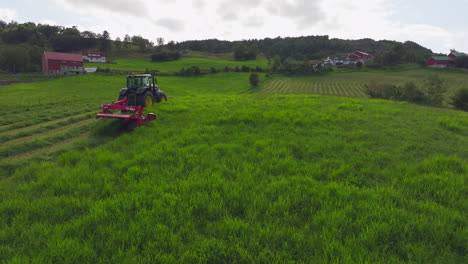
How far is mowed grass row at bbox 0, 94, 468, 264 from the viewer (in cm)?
281

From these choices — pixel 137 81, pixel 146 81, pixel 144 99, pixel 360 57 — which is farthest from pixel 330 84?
pixel 360 57

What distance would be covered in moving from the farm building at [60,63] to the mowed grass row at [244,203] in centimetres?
7251

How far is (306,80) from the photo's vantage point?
64625mm

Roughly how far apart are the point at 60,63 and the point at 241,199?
7763 centimetres

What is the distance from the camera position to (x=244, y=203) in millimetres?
3707

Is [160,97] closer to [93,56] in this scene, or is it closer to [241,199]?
[241,199]

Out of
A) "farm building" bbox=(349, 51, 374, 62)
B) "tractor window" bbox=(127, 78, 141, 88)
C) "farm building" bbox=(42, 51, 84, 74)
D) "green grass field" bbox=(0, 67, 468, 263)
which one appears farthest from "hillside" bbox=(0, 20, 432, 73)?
"green grass field" bbox=(0, 67, 468, 263)

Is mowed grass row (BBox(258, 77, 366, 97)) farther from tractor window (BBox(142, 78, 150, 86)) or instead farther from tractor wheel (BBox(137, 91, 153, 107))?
tractor wheel (BBox(137, 91, 153, 107))

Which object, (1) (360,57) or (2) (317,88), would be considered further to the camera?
(1) (360,57)

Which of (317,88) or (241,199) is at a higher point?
(317,88)

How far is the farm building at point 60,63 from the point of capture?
2346 inches

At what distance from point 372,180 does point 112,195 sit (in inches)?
198

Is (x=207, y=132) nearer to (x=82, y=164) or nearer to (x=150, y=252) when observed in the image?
(x=82, y=164)

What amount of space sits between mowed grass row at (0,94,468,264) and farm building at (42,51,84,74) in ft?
238
